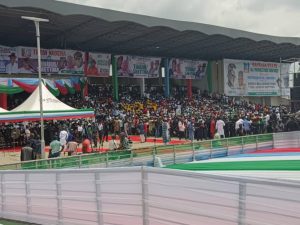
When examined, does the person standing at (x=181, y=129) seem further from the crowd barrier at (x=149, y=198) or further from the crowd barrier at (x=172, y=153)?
the crowd barrier at (x=149, y=198)

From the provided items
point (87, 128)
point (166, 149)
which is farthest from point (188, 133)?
point (166, 149)

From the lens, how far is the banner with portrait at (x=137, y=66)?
45156 millimetres

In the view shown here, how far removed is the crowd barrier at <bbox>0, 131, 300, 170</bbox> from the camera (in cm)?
1465

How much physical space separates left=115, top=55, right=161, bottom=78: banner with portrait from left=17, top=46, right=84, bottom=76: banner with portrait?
206 inches

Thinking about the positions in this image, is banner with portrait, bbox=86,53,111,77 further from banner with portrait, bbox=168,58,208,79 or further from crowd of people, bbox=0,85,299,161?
banner with portrait, bbox=168,58,208,79

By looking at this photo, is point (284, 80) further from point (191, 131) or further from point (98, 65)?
point (191, 131)

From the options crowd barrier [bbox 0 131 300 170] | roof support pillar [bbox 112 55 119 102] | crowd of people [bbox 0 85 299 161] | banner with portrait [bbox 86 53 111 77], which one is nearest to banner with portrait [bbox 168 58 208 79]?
roof support pillar [bbox 112 55 119 102]

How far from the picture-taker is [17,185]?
9.70 meters

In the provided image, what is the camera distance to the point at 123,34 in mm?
38344

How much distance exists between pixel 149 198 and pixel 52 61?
107 ft

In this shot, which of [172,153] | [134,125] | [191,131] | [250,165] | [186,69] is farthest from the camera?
[186,69]

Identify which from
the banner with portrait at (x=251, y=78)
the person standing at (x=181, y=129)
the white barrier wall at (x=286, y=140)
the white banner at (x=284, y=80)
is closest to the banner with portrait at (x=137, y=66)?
the banner with portrait at (x=251, y=78)

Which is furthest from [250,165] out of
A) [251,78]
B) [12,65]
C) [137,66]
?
[251,78]

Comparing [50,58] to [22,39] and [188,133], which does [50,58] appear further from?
[188,133]
